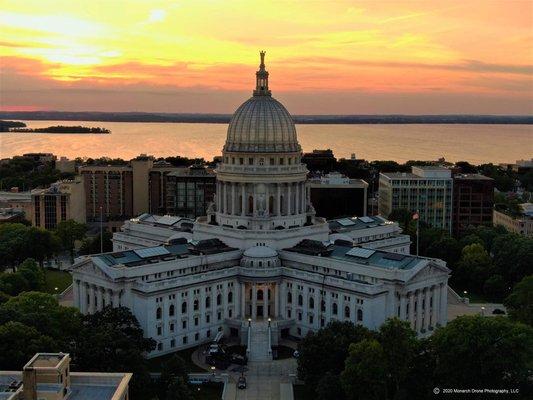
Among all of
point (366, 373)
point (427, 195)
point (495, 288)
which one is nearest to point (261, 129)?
point (495, 288)

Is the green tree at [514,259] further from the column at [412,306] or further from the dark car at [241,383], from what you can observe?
the dark car at [241,383]

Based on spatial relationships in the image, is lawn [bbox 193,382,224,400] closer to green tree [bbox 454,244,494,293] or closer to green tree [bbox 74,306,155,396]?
green tree [bbox 74,306,155,396]

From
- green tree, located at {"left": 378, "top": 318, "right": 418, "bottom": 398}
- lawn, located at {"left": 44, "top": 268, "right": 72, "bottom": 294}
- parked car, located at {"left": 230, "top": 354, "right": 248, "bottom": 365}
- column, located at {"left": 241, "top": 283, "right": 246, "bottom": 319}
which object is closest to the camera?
green tree, located at {"left": 378, "top": 318, "right": 418, "bottom": 398}

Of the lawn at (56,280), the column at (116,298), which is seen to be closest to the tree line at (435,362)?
the column at (116,298)

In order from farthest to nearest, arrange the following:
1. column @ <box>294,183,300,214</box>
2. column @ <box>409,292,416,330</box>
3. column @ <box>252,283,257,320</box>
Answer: column @ <box>294,183,300,214</box>
column @ <box>252,283,257,320</box>
column @ <box>409,292,416,330</box>

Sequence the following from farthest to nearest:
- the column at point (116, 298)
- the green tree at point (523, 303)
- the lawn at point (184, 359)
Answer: the column at point (116, 298) → the green tree at point (523, 303) → the lawn at point (184, 359)

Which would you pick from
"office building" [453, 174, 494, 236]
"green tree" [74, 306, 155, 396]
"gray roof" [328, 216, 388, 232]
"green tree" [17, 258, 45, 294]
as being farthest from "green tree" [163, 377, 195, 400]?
"office building" [453, 174, 494, 236]

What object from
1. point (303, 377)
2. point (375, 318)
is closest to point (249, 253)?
point (375, 318)
